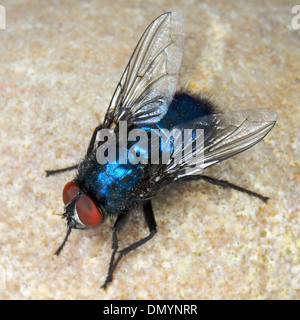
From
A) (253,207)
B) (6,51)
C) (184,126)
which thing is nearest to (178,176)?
(184,126)

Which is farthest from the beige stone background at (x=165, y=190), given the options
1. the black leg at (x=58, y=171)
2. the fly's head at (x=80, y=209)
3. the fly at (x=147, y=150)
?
the fly's head at (x=80, y=209)

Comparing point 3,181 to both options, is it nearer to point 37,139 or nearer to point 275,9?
point 37,139

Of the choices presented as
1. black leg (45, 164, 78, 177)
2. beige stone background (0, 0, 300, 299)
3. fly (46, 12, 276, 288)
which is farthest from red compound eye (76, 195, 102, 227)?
black leg (45, 164, 78, 177)

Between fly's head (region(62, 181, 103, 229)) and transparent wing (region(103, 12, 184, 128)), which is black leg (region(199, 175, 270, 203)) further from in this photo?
fly's head (region(62, 181, 103, 229))

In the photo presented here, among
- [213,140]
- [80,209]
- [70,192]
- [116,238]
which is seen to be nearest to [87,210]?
[80,209]

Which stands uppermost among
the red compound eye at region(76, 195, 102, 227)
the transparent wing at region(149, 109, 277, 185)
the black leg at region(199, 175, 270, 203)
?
the transparent wing at region(149, 109, 277, 185)

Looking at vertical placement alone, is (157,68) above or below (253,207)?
above

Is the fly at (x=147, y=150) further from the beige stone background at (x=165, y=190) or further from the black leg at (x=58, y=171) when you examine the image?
the black leg at (x=58, y=171)

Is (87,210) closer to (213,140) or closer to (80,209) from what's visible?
(80,209)
